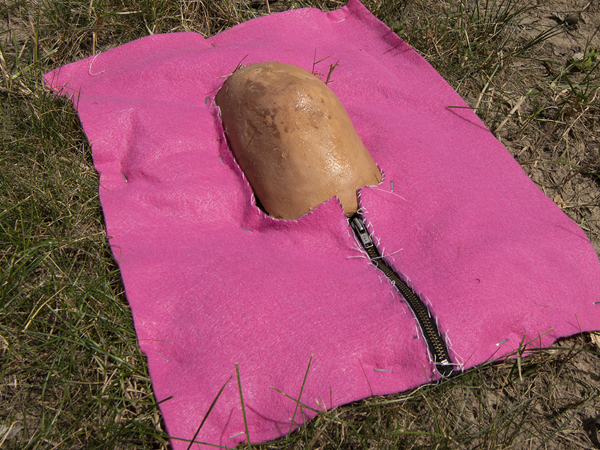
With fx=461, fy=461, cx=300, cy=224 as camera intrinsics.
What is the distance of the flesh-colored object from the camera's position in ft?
6.77

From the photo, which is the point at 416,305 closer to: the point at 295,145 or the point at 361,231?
the point at 361,231

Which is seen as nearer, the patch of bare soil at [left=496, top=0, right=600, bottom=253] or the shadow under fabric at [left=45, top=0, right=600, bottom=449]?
the shadow under fabric at [left=45, top=0, right=600, bottom=449]

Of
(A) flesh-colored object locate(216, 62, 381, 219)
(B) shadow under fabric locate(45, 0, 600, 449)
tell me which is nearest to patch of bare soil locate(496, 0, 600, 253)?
(B) shadow under fabric locate(45, 0, 600, 449)

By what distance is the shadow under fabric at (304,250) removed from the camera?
1812 mm

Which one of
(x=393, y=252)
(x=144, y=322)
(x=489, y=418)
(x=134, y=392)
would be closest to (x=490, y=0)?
(x=393, y=252)

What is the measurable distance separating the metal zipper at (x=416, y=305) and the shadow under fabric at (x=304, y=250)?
0.11ft

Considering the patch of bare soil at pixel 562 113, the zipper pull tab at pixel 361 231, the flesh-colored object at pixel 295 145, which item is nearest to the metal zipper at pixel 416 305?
the zipper pull tab at pixel 361 231

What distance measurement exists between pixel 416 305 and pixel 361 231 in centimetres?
42

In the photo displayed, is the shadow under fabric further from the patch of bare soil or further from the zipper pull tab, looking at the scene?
the patch of bare soil

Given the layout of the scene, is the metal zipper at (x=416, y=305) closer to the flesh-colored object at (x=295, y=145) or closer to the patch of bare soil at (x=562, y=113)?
the flesh-colored object at (x=295, y=145)

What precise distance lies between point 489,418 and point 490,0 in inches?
115

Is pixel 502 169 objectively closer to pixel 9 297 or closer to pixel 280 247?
pixel 280 247

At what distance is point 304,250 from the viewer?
7.04 feet

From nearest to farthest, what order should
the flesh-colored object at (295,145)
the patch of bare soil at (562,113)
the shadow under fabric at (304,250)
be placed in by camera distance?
1. the shadow under fabric at (304,250)
2. the flesh-colored object at (295,145)
3. the patch of bare soil at (562,113)
